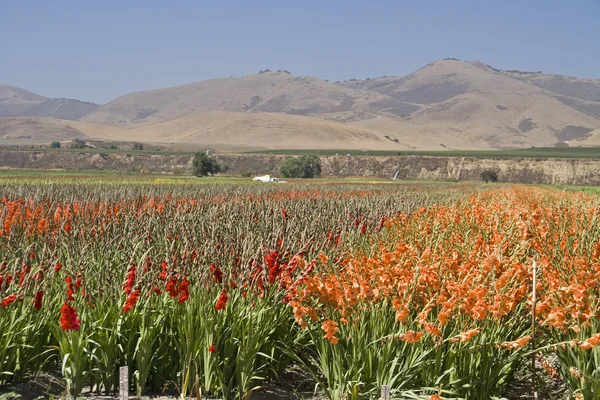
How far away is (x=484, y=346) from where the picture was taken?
6.23 metres

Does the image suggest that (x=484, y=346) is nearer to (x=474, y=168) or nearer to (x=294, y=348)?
(x=294, y=348)

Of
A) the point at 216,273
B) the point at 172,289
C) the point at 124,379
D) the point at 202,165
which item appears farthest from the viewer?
the point at 202,165

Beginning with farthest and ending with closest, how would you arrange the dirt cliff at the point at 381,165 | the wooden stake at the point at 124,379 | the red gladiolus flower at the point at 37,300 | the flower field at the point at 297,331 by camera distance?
the dirt cliff at the point at 381,165
the red gladiolus flower at the point at 37,300
the flower field at the point at 297,331
the wooden stake at the point at 124,379

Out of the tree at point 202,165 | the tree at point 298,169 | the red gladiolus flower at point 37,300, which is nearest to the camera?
the red gladiolus flower at point 37,300

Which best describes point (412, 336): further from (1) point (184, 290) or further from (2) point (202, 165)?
(2) point (202, 165)

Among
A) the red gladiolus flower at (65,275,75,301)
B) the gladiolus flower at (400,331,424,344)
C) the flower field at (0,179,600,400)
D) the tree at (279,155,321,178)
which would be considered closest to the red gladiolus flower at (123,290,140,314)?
the flower field at (0,179,600,400)

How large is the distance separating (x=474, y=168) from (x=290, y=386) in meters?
119

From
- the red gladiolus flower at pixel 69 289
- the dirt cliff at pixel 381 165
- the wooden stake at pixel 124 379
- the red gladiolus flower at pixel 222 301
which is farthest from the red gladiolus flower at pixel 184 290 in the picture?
the dirt cliff at pixel 381 165

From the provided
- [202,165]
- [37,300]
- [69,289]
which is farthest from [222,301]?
[202,165]

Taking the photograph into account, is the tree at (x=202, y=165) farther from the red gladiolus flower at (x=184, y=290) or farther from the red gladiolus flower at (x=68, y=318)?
the red gladiolus flower at (x=68, y=318)

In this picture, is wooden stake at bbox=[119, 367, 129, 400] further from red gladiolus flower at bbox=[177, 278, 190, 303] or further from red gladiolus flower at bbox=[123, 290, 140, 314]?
red gladiolus flower at bbox=[177, 278, 190, 303]

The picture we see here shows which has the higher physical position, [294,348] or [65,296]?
[65,296]

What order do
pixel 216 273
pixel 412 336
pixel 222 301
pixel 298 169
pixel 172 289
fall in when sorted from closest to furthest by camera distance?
pixel 412 336, pixel 222 301, pixel 172 289, pixel 216 273, pixel 298 169

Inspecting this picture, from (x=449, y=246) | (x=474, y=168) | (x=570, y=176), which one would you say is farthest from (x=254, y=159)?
(x=449, y=246)
